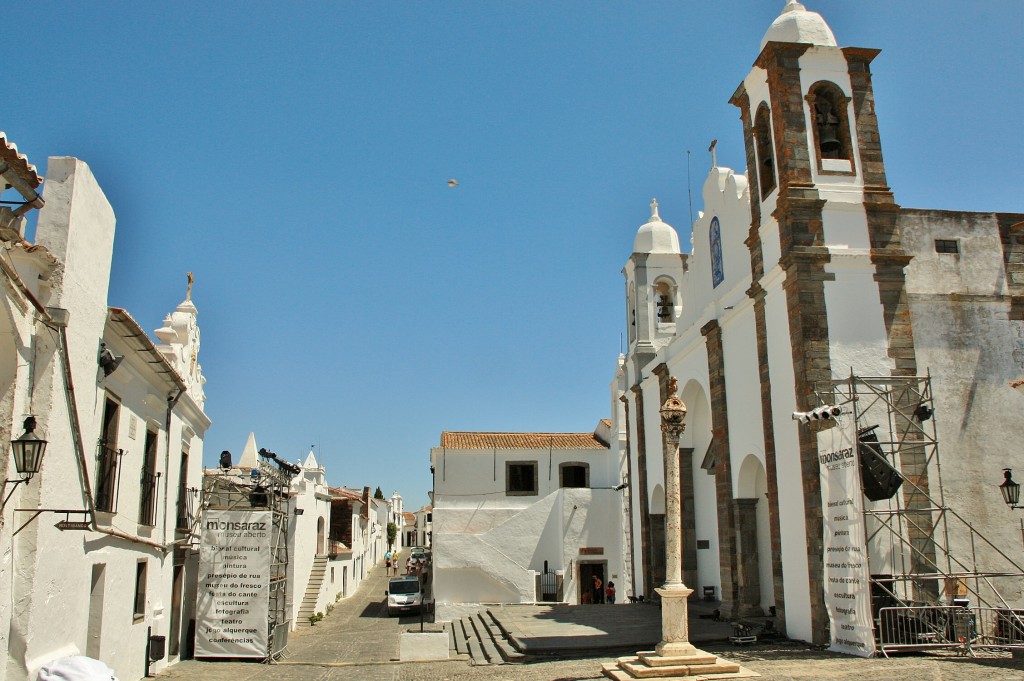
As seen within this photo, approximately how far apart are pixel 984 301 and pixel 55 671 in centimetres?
1472

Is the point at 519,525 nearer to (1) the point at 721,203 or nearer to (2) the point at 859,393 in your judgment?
(1) the point at 721,203

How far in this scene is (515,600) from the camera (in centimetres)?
2717

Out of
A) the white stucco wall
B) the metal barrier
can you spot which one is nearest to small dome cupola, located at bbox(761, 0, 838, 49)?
the metal barrier

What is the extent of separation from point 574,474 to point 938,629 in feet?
64.7

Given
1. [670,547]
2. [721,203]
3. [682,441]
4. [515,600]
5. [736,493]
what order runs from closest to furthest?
[670,547] < [736,493] < [721,203] < [682,441] < [515,600]

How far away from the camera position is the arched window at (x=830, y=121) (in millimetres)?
14641

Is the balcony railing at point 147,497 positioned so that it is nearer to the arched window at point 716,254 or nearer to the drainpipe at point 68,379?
the drainpipe at point 68,379

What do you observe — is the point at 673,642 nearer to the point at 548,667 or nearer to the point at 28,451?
the point at 548,667

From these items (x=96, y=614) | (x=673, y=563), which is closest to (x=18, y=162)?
(x=96, y=614)

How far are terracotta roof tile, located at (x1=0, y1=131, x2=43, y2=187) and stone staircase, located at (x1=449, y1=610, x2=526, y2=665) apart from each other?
10.1 meters

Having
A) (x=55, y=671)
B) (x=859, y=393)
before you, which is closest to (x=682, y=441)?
(x=859, y=393)

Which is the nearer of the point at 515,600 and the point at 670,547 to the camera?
the point at 670,547

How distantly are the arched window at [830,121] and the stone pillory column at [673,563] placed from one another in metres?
5.94

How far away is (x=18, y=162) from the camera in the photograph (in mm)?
7223
